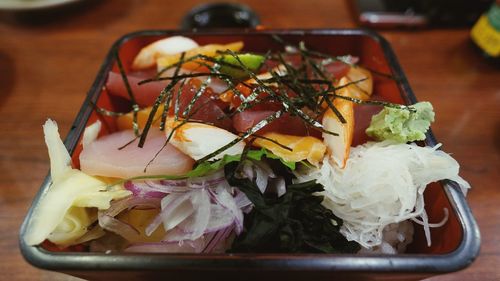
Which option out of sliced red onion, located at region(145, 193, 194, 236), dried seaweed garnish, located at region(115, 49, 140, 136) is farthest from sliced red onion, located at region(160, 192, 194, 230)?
dried seaweed garnish, located at region(115, 49, 140, 136)

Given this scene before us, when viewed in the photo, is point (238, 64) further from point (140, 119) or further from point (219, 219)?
point (219, 219)

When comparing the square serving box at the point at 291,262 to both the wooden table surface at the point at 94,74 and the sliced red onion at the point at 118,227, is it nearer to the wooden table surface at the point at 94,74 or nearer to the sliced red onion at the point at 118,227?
the sliced red onion at the point at 118,227

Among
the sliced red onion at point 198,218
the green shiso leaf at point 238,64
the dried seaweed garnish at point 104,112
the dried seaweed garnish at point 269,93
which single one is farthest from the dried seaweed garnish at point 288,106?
the dried seaweed garnish at point 104,112

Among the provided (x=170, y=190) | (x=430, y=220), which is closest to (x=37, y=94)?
(x=170, y=190)

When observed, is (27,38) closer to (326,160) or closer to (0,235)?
(0,235)

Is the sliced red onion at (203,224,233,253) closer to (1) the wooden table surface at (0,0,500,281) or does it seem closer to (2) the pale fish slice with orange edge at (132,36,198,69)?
(1) the wooden table surface at (0,0,500,281)

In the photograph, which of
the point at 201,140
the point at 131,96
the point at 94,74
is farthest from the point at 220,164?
the point at 94,74

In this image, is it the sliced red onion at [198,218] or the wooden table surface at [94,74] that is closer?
the sliced red onion at [198,218]

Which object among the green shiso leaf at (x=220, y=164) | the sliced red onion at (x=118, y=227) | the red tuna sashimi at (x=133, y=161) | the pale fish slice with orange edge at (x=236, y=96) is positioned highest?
the pale fish slice with orange edge at (x=236, y=96)
